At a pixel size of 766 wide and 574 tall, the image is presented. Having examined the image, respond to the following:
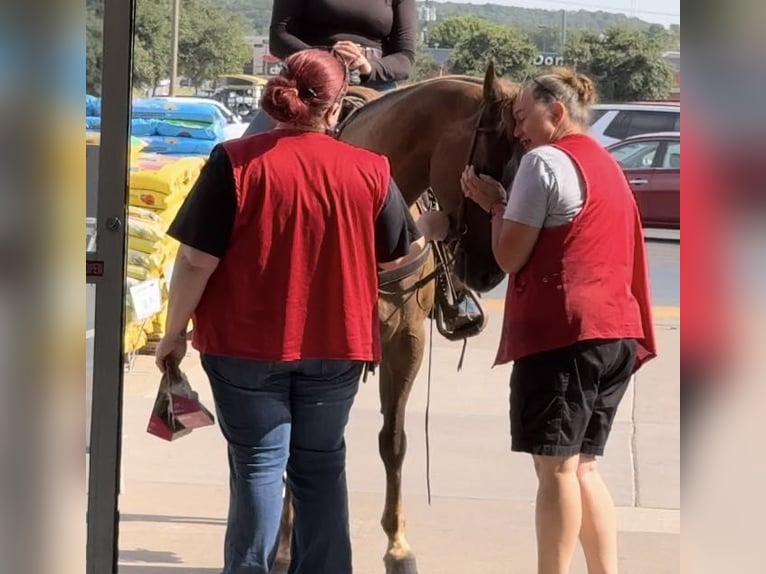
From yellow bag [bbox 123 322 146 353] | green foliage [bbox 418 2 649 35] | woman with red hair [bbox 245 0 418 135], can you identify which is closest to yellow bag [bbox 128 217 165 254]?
yellow bag [bbox 123 322 146 353]

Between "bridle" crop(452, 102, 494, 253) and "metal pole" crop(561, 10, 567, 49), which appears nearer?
"bridle" crop(452, 102, 494, 253)

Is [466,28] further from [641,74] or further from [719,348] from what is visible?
[719,348]

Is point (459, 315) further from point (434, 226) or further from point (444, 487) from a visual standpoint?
point (444, 487)

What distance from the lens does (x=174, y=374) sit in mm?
3371

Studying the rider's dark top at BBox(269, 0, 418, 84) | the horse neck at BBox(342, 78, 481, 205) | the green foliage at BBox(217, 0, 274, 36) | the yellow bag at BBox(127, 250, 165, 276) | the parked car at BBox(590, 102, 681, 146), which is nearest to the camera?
the horse neck at BBox(342, 78, 481, 205)

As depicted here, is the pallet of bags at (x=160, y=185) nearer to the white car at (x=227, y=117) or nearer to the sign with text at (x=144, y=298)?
the white car at (x=227, y=117)

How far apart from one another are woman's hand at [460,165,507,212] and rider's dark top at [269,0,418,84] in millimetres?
1221

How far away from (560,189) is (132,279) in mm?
4190

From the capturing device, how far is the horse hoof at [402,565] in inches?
171

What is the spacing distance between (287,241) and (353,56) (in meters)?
1.53

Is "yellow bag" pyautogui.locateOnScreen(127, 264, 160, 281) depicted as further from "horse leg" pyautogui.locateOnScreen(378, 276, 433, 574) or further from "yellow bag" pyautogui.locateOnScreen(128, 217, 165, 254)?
"horse leg" pyautogui.locateOnScreen(378, 276, 433, 574)

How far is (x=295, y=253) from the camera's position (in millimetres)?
3111

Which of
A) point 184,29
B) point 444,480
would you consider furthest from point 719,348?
point 184,29

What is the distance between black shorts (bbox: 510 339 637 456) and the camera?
10.9 ft
